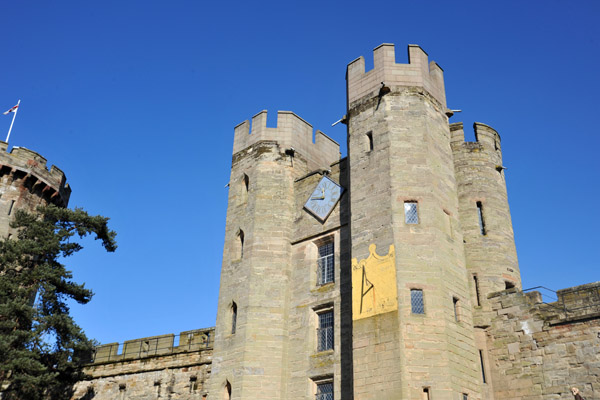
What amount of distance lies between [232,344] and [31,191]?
18.3 m

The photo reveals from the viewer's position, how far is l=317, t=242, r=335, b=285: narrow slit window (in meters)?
21.5

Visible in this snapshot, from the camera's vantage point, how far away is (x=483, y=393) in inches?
709

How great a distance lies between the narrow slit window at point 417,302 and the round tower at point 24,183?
22.7 metres

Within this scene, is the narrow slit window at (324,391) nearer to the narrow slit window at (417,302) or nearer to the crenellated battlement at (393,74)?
the narrow slit window at (417,302)

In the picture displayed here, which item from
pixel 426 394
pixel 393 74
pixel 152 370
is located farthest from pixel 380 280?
pixel 152 370

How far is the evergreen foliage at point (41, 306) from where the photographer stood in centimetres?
2266

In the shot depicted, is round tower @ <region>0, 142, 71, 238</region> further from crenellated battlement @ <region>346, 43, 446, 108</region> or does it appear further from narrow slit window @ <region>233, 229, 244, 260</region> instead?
crenellated battlement @ <region>346, 43, 446, 108</region>

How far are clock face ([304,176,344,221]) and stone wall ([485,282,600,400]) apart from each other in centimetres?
656

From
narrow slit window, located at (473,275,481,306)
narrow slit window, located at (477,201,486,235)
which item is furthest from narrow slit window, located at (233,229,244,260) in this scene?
narrow slit window, located at (477,201,486,235)

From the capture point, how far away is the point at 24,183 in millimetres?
33219

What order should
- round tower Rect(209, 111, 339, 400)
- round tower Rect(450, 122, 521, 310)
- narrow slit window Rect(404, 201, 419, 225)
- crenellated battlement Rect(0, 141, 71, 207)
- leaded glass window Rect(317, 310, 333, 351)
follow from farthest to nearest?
crenellated battlement Rect(0, 141, 71, 207), round tower Rect(209, 111, 339, 400), round tower Rect(450, 122, 521, 310), leaded glass window Rect(317, 310, 333, 351), narrow slit window Rect(404, 201, 419, 225)

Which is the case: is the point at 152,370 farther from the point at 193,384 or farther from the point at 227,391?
the point at 227,391

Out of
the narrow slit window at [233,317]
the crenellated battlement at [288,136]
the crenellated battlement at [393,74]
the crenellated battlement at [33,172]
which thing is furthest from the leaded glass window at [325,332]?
the crenellated battlement at [33,172]

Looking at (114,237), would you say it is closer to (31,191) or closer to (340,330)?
(31,191)
